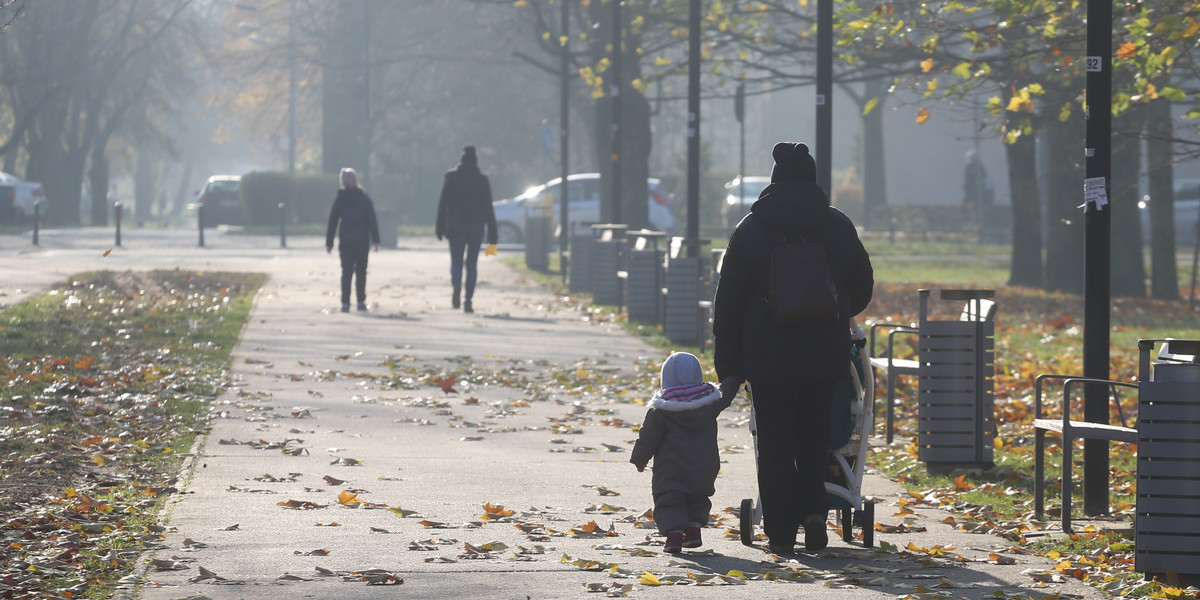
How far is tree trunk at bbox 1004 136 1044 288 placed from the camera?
25.4 m

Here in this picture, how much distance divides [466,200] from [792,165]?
13.5 metres

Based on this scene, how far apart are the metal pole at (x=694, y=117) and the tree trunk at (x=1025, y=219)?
28.7 feet

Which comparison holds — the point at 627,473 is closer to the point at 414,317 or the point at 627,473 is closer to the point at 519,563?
the point at 519,563

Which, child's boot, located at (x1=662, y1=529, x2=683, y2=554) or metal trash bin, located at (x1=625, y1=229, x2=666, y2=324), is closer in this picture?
child's boot, located at (x1=662, y1=529, x2=683, y2=554)

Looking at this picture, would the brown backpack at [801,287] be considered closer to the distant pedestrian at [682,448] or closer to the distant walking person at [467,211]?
the distant pedestrian at [682,448]

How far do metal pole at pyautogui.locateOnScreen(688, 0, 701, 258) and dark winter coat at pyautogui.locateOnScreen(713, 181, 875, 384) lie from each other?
1010 centimetres

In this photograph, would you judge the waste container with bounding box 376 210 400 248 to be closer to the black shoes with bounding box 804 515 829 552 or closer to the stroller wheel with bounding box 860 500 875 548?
the stroller wheel with bounding box 860 500 875 548

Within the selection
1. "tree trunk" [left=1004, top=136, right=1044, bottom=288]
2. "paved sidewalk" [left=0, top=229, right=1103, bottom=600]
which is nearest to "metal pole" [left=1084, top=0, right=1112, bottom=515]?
"paved sidewalk" [left=0, top=229, right=1103, bottom=600]

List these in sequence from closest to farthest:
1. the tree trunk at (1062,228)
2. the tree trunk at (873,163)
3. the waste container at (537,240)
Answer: the tree trunk at (1062,228), the waste container at (537,240), the tree trunk at (873,163)

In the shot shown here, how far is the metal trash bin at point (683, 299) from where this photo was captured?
635 inches

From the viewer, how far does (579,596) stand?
5770 mm

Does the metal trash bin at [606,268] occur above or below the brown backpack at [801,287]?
below

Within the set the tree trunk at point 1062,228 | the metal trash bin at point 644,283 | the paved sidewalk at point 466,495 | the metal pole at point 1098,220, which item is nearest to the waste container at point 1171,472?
the paved sidewalk at point 466,495

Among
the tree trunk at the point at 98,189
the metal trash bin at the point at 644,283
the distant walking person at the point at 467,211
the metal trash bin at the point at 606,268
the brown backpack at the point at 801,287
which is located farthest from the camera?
the tree trunk at the point at 98,189
